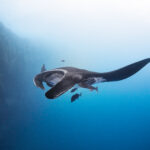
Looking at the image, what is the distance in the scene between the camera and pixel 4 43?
15.4 m

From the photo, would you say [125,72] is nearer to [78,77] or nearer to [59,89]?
[78,77]

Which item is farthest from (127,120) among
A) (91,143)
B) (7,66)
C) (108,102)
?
(7,66)

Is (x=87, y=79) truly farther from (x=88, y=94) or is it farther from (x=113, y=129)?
(x=88, y=94)

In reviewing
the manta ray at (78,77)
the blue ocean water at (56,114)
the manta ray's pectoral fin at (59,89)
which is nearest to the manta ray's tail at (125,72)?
the manta ray at (78,77)

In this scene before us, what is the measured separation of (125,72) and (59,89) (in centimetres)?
97

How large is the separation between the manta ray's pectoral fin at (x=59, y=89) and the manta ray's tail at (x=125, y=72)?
603 mm

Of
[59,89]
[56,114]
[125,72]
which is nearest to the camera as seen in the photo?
[59,89]

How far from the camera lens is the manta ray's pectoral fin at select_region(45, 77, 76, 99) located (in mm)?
1715

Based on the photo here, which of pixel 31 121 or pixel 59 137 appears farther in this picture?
pixel 59 137

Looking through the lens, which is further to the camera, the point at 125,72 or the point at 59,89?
the point at 125,72

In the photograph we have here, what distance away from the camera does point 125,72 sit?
86.0 inches

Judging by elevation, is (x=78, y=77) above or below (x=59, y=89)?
above

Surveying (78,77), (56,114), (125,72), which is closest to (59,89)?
(78,77)

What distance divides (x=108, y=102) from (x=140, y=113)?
9823mm
